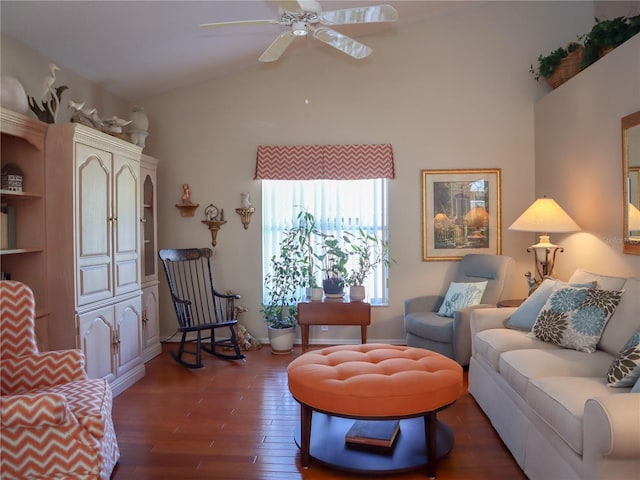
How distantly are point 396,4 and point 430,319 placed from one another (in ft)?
8.95

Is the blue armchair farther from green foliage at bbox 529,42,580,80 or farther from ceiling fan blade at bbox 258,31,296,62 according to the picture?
ceiling fan blade at bbox 258,31,296,62

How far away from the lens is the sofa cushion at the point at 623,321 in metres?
2.41

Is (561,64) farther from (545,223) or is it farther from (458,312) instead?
(458,312)

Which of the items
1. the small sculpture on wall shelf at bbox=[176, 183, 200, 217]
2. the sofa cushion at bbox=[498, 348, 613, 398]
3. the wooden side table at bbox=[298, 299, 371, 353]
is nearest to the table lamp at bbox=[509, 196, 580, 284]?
the sofa cushion at bbox=[498, 348, 613, 398]

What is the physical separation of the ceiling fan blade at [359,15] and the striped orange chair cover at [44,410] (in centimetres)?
221

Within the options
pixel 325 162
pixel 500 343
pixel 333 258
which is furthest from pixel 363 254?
pixel 500 343

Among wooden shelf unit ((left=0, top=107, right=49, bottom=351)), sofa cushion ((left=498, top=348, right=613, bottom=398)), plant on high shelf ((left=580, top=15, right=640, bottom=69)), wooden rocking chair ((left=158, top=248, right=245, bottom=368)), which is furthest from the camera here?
wooden rocking chair ((left=158, top=248, right=245, bottom=368))

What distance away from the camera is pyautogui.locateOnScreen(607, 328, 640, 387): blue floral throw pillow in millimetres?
1980

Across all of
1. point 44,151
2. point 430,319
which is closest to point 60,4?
point 44,151

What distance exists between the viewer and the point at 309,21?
2850 mm

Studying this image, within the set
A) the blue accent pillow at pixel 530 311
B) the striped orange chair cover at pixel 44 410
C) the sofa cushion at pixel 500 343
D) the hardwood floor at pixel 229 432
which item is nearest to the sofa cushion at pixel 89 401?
the striped orange chair cover at pixel 44 410

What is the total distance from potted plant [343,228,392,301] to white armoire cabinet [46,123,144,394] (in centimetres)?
195

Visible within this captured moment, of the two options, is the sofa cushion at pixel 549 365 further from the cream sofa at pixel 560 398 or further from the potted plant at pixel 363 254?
the potted plant at pixel 363 254

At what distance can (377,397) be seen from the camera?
2189 millimetres
